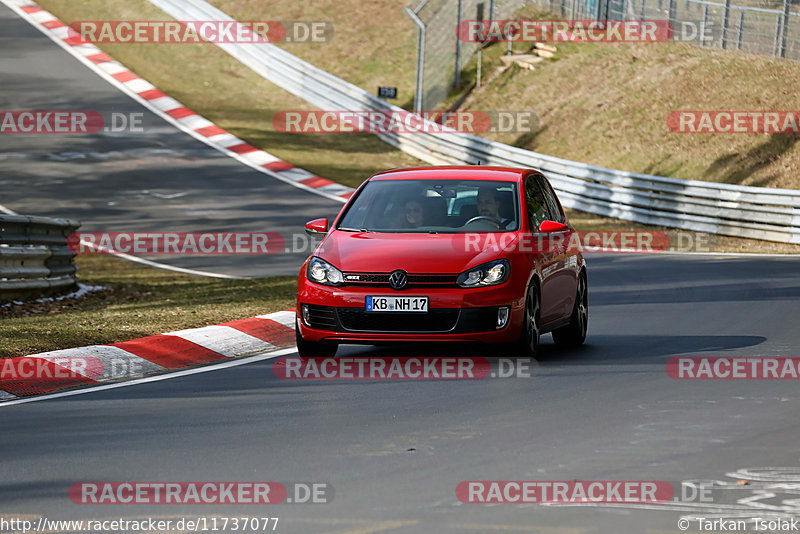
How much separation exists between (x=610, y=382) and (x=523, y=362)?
40.9 inches

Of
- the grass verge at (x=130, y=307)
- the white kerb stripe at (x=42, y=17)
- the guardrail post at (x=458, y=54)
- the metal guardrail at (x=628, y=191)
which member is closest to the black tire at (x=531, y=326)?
the grass verge at (x=130, y=307)

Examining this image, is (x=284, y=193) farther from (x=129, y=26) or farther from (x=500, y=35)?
(x=129, y=26)

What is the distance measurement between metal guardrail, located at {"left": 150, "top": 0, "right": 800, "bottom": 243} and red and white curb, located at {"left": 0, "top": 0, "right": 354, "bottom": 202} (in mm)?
3831

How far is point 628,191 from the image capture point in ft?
92.8

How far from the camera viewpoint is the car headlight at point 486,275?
9.95m

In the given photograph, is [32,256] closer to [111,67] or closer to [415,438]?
[415,438]

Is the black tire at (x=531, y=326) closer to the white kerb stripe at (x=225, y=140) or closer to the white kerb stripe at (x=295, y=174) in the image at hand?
the white kerb stripe at (x=295, y=174)

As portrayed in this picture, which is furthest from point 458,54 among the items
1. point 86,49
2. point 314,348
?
point 314,348

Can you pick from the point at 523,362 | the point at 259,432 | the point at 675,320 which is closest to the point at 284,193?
the point at 675,320

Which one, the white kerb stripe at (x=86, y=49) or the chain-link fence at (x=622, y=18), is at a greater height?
the chain-link fence at (x=622, y=18)

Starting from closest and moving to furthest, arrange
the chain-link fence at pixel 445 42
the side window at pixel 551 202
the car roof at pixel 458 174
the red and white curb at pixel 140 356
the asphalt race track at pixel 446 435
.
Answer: the asphalt race track at pixel 446 435 → the red and white curb at pixel 140 356 → the car roof at pixel 458 174 → the side window at pixel 551 202 → the chain-link fence at pixel 445 42

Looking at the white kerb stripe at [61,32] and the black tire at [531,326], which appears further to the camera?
the white kerb stripe at [61,32]

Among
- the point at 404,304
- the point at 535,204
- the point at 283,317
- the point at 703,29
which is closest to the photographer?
the point at 404,304

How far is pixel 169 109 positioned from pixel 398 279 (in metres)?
28.1
